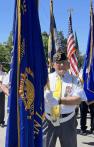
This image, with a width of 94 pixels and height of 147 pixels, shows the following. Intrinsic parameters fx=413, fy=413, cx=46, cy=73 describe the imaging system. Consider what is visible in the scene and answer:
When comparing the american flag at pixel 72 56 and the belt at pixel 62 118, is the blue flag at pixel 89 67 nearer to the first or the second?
the american flag at pixel 72 56

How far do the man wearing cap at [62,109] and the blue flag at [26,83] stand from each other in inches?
30.3

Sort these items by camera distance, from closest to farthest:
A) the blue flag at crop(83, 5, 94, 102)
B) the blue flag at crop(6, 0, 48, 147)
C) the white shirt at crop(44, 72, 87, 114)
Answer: the blue flag at crop(6, 0, 48, 147) < the white shirt at crop(44, 72, 87, 114) < the blue flag at crop(83, 5, 94, 102)

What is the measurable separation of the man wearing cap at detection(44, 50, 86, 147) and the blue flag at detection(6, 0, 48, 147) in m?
0.77

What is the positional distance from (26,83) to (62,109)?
1.16 m

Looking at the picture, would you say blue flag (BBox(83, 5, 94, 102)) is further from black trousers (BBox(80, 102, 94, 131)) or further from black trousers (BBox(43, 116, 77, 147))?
black trousers (BBox(43, 116, 77, 147))

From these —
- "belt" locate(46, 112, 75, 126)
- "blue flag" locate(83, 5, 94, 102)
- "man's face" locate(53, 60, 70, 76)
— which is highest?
"blue flag" locate(83, 5, 94, 102)

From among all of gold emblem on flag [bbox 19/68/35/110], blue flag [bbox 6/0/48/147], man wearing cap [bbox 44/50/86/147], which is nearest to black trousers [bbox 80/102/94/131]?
man wearing cap [bbox 44/50/86/147]

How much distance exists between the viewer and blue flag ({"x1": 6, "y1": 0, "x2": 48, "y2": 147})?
4656 mm

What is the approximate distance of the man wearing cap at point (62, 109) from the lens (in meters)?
5.67

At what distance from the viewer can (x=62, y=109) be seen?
5.73m

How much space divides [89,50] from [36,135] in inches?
283

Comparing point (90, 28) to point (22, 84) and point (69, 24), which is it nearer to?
point (69, 24)

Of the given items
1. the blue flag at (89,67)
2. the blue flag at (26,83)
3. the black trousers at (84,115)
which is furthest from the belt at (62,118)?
the black trousers at (84,115)

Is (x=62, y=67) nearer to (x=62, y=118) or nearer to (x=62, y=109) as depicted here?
(x=62, y=109)
